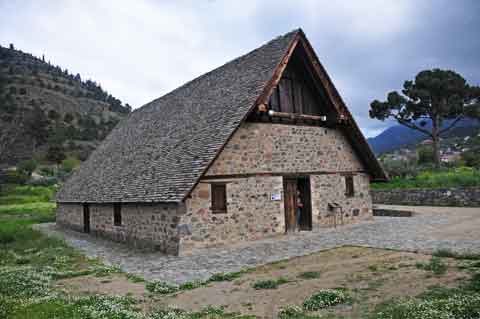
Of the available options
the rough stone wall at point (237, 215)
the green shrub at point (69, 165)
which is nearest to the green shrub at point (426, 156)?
the rough stone wall at point (237, 215)

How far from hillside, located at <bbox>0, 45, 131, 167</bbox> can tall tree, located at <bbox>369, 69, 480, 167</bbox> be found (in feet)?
148

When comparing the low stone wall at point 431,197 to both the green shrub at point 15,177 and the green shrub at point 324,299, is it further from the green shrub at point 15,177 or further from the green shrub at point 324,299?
the green shrub at point 15,177

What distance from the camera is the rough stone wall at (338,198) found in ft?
51.9

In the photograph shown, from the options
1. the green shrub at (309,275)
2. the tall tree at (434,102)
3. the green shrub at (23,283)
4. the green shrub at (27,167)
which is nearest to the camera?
the green shrub at (23,283)

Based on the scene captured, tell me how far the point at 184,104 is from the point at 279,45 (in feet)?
18.7

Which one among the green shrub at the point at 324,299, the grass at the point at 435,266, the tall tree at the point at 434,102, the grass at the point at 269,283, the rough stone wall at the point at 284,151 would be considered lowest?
the grass at the point at 269,283

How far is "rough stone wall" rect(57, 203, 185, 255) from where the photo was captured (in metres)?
11.9

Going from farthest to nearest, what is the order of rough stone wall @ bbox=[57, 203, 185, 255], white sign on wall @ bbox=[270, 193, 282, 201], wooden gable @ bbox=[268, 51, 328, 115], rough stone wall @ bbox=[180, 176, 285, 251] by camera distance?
wooden gable @ bbox=[268, 51, 328, 115], white sign on wall @ bbox=[270, 193, 282, 201], rough stone wall @ bbox=[180, 176, 285, 251], rough stone wall @ bbox=[57, 203, 185, 255]

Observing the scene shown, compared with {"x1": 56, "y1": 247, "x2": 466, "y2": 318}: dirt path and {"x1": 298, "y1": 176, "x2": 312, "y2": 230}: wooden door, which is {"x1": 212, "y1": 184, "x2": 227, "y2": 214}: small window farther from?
{"x1": 298, "y1": 176, "x2": 312, "y2": 230}: wooden door

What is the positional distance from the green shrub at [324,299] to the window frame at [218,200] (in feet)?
21.3

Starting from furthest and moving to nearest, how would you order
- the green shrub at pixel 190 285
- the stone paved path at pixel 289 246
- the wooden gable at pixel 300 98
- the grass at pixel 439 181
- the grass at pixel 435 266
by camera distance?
1. the grass at pixel 439 181
2. the wooden gable at pixel 300 98
3. the stone paved path at pixel 289 246
4. the green shrub at pixel 190 285
5. the grass at pixel 435 266

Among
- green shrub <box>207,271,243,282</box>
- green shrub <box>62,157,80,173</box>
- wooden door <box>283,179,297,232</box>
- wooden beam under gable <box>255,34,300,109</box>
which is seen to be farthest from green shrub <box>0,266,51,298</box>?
green shrub <box>62,157,80,173</box>

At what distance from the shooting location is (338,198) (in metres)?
16.7

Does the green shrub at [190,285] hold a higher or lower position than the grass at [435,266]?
lower
